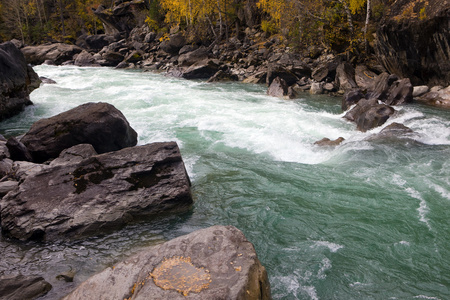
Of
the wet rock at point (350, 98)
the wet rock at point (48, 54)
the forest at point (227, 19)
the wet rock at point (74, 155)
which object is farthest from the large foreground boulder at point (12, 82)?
the wet rock at point (48, 54)

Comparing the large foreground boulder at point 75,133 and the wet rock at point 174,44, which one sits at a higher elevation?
the wet rock at point 174,44

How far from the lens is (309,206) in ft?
19.5

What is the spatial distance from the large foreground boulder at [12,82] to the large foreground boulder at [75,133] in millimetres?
4601

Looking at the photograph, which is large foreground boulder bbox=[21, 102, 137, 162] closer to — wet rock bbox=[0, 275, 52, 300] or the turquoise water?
the turquoise water

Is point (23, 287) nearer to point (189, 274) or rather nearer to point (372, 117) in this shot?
point (189, 274)

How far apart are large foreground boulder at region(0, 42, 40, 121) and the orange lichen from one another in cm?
1106

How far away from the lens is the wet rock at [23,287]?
3.46 m

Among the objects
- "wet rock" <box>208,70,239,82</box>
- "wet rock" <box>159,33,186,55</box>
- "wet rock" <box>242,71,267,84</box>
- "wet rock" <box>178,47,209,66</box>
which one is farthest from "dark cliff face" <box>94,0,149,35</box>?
"wet rock" <box>242,71,267,84</box>

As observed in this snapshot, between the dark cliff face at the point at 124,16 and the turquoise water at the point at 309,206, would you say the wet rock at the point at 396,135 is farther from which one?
the dark cliff face at the point at 124,16

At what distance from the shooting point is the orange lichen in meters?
2.93

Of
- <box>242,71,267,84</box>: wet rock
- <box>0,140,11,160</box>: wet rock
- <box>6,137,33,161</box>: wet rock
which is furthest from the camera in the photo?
<box>242,71,267,84</box>: wet rock

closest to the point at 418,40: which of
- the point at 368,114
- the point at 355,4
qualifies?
the point at 368,114

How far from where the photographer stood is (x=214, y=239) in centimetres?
365

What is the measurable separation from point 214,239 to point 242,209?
2.30m
